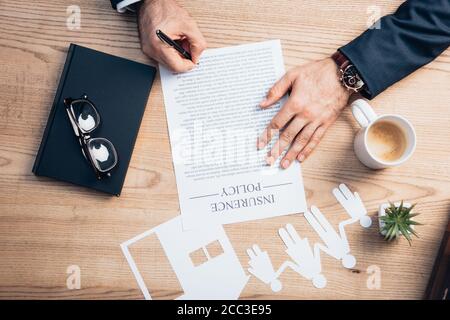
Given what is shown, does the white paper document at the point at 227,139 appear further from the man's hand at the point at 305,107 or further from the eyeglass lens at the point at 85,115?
the eyeglass lens at the point at 85,115

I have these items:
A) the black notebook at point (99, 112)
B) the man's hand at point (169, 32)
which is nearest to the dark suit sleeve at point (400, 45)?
the man's hand at point (169, 32)

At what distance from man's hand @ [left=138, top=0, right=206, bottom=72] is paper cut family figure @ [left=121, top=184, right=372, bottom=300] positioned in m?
0.36

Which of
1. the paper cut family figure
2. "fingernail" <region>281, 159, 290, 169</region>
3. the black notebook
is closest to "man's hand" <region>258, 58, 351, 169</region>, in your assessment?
"fingernail" <region>281, 159, 290, 169</region>

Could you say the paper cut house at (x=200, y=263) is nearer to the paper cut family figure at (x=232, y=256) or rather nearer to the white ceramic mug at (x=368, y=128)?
the paper cut family figure at (x=232, y=256)

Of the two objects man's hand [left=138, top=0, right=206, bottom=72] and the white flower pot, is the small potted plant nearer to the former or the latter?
the white flower pot

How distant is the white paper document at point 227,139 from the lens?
94cm

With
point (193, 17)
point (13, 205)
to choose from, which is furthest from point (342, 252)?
point (13, 205)

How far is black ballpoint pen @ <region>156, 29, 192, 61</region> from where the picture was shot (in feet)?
2.96

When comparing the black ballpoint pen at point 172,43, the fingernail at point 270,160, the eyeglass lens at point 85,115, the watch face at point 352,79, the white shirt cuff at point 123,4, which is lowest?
the fingernail at point 270,160

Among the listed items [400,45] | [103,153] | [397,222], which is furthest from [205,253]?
[400,45]

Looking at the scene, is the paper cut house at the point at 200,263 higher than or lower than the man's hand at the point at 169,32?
lower

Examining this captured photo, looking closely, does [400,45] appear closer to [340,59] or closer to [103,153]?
[340,59]

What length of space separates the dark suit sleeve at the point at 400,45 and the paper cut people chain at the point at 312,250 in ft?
0.92

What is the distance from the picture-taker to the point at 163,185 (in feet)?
3.11
